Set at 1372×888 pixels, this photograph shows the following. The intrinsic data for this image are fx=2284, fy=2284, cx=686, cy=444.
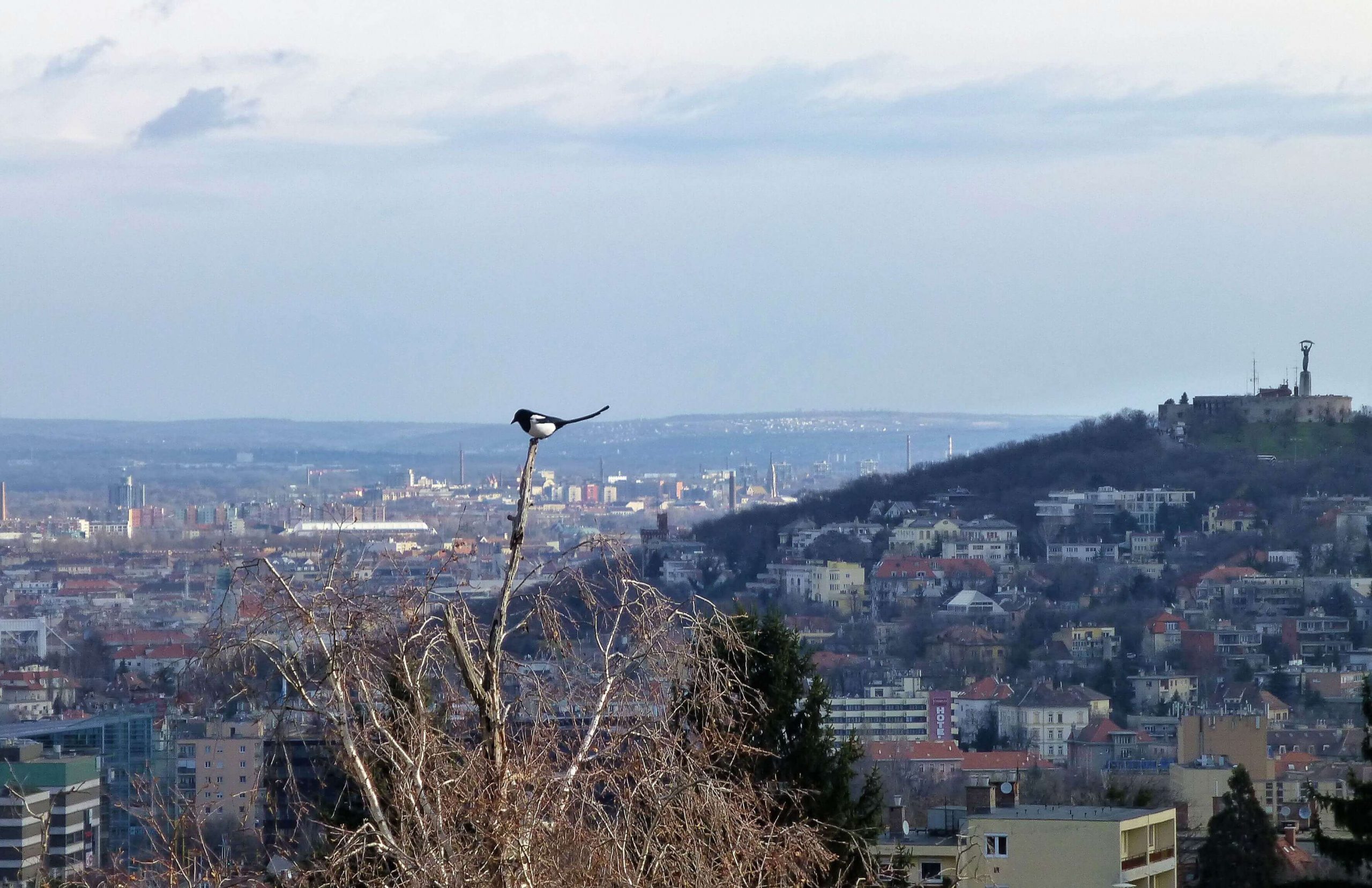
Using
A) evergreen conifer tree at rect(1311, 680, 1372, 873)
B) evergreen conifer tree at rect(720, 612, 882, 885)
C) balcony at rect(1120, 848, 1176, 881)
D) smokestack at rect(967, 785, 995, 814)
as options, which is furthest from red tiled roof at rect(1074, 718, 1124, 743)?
evergreen conifer tree at rect(720, 612, 882, 885)

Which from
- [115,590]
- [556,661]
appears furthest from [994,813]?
[115,590]

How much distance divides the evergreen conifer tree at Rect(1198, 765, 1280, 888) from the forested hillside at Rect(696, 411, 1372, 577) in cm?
6024

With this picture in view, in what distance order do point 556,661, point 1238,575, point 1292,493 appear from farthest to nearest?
point 1292,493
point 1238,575
point 556,661

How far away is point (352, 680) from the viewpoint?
5164 millimetres

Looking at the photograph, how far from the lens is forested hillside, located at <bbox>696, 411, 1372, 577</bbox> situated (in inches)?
3155

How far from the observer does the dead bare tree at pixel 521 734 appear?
4.98m

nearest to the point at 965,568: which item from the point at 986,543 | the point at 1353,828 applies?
the point at 986,543

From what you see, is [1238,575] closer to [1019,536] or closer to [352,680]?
[1019,536]

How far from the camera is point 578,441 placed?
16000 centimetres

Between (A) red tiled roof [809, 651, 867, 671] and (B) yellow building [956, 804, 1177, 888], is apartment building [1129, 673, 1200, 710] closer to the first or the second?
(A) red tiled roof [809, 651, 867, 671]

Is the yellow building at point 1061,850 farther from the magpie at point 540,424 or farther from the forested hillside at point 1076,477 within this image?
the forested hillside at point 1076,477

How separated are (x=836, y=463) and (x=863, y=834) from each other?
145754 millimetres

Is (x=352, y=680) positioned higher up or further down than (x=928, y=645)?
higher up

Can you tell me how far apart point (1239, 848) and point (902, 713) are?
30959 millimetres
